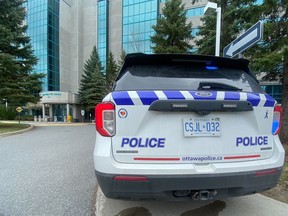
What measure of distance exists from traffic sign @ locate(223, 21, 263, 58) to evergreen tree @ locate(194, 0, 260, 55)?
2663 millimetres

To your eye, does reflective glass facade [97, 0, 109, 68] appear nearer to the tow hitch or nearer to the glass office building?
the glass office building

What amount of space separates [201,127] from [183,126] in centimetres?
19

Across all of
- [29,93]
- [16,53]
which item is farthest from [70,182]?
[16,53]

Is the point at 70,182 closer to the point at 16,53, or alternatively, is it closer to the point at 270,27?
the point at 270,27

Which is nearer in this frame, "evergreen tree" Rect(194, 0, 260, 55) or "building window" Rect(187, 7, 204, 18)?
"evergreen tree" Rect(194, 0, 260, 55)

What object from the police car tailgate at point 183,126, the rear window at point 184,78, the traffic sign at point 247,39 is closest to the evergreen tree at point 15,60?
the traffic sign at point 247,39

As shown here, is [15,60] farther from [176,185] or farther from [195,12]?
[195,12]

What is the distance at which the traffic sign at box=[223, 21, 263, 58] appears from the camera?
4.81 meters

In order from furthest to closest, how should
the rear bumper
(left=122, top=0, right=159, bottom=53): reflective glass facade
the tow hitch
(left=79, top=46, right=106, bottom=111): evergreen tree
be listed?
(left=79, top=46, right=106, bottom=111): evergreen tree
(left=122, top=0, right=159, bottom=53): reflective glass facade
the tow hitch
the rear bumper

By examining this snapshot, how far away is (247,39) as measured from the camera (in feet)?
17.5

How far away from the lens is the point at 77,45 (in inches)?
2072

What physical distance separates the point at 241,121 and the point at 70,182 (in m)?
3.63

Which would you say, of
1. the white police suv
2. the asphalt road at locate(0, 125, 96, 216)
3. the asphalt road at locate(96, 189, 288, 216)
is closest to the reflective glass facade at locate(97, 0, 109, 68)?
the asphalt road at locate(0, 125, 96, 216)

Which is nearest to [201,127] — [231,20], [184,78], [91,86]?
[184,78]
